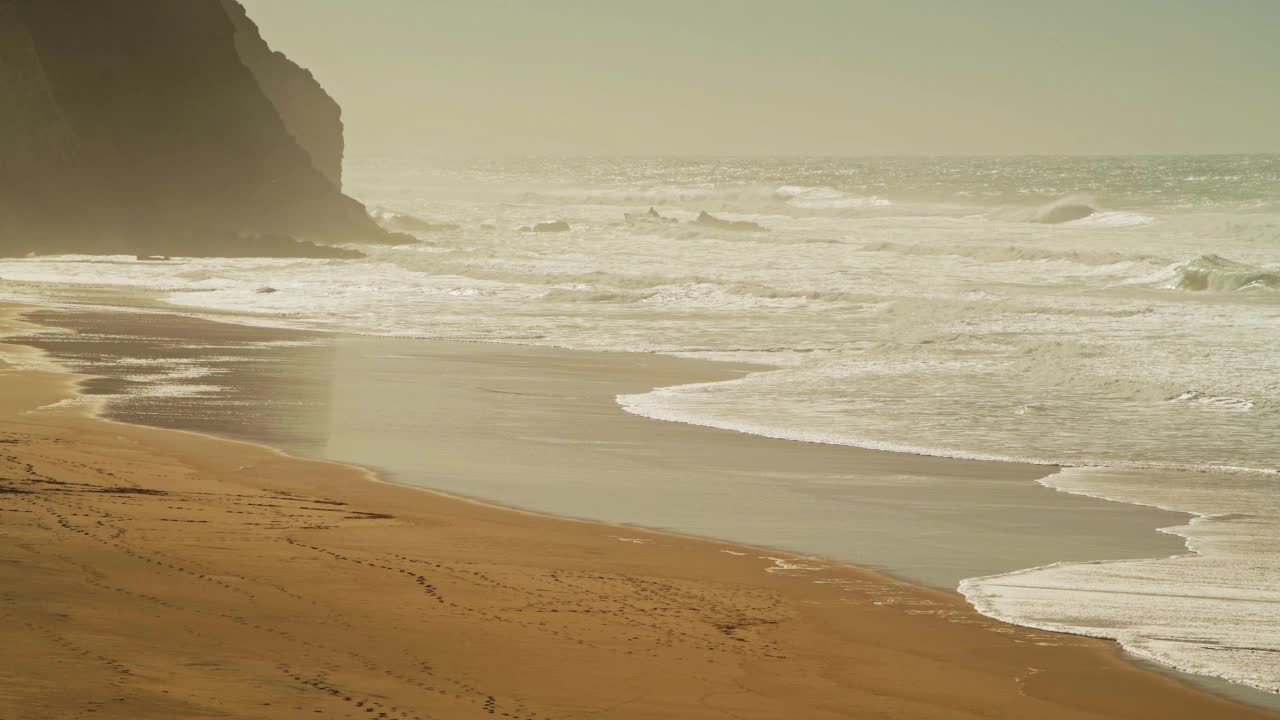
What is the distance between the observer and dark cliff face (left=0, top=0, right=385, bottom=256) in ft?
178

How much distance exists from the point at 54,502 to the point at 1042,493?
784 cm

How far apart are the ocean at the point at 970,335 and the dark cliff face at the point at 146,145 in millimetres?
5605

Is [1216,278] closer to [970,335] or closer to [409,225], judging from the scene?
[970,335]

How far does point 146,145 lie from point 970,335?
46.0 metres

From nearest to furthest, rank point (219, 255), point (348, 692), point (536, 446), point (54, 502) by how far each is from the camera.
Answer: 1. point (348, 692)
2. point (54, 502)
3. point (536, 446)
4. point (219, 255)

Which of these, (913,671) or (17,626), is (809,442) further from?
(17,626)

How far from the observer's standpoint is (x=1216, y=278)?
132ft

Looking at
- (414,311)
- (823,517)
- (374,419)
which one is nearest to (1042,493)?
(823,517)

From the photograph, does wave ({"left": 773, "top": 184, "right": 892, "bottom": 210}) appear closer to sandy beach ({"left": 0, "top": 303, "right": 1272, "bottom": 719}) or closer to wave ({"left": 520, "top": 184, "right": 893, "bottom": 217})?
wave ({"left": 520, "top": 184, "right": 893, "bottom": 217})

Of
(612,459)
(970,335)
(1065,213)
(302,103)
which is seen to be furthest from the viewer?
(302,103)

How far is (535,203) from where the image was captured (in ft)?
406

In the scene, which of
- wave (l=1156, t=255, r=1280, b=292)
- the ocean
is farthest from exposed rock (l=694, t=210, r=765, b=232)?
wave (l=1156, t=255, r=1280, b=292)

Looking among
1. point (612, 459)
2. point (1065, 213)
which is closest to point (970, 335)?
point (612, 459)

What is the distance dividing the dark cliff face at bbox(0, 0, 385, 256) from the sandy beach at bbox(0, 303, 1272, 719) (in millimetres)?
45105
